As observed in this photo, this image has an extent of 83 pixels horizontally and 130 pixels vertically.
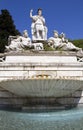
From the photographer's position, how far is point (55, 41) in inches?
620

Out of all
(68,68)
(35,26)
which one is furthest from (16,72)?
(35,26)

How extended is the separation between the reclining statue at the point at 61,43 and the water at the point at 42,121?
5307 mm

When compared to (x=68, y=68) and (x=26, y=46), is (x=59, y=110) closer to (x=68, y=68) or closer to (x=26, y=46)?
(x=68, y=68)

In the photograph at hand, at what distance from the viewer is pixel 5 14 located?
33.8 m

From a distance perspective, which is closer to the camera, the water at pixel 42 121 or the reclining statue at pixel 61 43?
the water at pixel 42 121

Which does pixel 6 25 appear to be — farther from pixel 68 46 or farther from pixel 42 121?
pixel 42 121

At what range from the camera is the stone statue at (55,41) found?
50.9 ft

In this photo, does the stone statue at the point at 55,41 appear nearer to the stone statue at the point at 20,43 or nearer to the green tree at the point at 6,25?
the stone statue at the point at 20,43

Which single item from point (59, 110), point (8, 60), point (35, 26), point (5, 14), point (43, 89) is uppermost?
point (5, 14)

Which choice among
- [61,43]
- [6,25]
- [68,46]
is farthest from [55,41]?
[6,25]

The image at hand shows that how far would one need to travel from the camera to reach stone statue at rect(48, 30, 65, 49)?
15500 millimetres

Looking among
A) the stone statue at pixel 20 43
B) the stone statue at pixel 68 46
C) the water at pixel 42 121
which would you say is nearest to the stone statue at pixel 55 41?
the stone statue at pixel 68 46

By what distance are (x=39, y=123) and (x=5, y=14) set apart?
26.7 metres

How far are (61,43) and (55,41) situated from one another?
1.34ft
